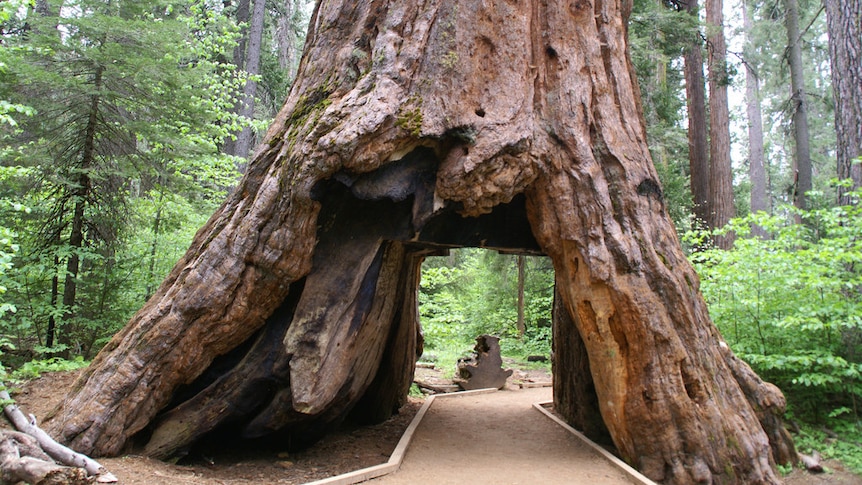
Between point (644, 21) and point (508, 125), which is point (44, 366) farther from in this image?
point (644, 21)

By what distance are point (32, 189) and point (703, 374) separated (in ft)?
33.0

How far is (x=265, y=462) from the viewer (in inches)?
251

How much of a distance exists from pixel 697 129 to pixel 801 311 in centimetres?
881

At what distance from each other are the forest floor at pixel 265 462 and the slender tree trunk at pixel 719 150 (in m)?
8.22

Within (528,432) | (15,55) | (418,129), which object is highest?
(15,55)

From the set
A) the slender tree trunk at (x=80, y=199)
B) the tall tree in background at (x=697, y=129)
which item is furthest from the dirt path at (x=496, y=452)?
the tall tree in background at (x=697, y=129)

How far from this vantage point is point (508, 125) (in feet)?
19.4

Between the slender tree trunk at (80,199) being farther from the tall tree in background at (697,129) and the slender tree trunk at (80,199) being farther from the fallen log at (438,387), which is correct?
the tall tree in background at (697,129)

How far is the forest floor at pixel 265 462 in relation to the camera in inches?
199

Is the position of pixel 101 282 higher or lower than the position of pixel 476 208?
lower

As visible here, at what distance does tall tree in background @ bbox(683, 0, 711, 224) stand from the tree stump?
21.2 feet

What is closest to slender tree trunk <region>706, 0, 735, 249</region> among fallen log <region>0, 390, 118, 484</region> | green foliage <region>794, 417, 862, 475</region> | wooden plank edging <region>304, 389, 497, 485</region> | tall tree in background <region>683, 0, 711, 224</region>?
tall tree in background <region>683, 0, 711, 224</region>

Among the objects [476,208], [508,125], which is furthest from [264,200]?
[508,125]

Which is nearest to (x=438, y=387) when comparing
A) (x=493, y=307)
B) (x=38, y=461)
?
(x=493, y=307)
